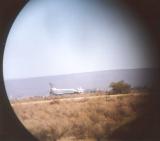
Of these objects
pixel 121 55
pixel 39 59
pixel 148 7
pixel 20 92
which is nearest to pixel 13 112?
pixel 20 92

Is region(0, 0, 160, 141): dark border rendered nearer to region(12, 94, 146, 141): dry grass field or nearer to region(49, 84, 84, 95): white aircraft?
region(12, 94, 146, 141): dry grass field

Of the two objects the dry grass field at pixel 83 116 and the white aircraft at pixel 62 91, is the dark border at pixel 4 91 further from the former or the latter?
the white aircraft at pixel 62 91

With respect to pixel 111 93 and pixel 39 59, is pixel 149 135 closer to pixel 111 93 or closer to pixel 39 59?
pixel 111 93

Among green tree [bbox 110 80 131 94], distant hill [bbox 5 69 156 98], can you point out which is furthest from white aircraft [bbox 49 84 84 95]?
green tree [bbox 110 80 131 94]

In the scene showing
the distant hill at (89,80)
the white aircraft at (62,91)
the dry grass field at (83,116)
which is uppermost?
the distant hill at (89,80)

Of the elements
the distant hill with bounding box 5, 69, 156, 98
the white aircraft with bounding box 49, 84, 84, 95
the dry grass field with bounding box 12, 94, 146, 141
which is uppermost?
the distant hill with bounding box 5, 69, 156, 98

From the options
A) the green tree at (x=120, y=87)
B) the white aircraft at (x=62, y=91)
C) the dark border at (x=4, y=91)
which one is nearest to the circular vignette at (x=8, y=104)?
the dark border at (x=4, y=91)
